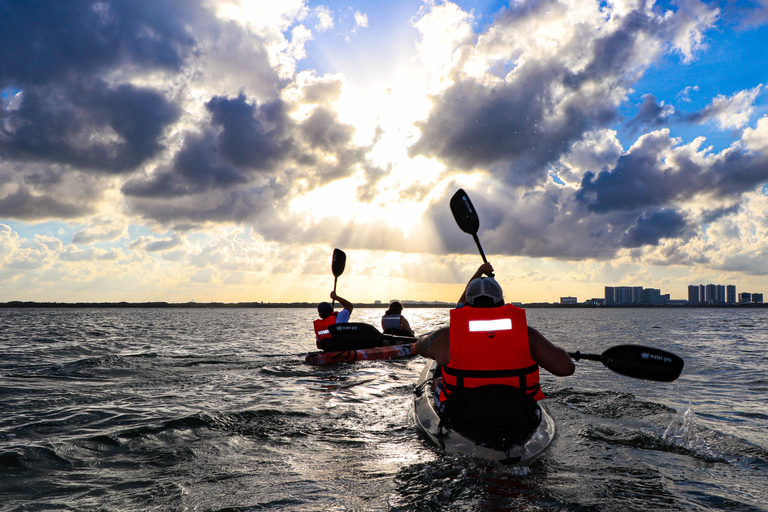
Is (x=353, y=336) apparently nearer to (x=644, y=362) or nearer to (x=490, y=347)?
(x=490, y=347)

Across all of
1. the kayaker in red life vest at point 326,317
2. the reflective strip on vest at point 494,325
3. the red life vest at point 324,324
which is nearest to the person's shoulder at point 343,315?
A: the kayaker in red life vest at point 326,317

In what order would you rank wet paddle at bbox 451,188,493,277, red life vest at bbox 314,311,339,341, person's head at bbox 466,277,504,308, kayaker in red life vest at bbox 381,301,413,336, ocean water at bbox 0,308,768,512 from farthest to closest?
kayaker in red life vest at bbox 381,301,413,336
red life vest at bbox 314,311,339,341
wet paddle at bbox 451,188,493,277
person's head at bbox 466,277,504,308
ocean water at bbox 0,308,768,512

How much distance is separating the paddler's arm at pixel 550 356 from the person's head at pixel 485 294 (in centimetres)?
47

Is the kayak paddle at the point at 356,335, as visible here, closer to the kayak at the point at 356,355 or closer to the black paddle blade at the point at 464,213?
the black paddle blade at the point at 464,213

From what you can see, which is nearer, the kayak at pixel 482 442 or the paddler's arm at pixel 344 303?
the kayak at pixel 482 442

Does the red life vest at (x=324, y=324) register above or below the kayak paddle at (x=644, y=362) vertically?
below

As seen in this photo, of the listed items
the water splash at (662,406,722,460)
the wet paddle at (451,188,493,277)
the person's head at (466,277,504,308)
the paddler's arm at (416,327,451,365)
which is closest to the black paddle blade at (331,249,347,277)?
the wet paddle at (451,188,493,277)

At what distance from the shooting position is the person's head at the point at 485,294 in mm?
4758

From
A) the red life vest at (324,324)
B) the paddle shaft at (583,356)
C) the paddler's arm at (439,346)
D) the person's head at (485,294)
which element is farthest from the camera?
the red life vest at (324,324)

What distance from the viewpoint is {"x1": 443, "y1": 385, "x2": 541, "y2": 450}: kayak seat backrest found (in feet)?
14.3

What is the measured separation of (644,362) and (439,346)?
246 cm

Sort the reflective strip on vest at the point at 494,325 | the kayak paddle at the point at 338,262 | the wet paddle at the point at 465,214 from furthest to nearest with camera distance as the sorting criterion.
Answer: the kayak paddle at the point at 338,262 → the wet paddle at the point at 465,214 → the reflective strip on vest at the point at 494,325

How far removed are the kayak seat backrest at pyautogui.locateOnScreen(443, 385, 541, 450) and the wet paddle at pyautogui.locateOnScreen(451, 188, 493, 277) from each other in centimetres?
595

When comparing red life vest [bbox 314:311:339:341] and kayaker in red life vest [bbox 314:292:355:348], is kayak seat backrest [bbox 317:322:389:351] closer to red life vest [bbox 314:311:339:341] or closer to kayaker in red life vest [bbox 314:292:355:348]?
kayaker in red life vest [bbox 314:292:355:348]
